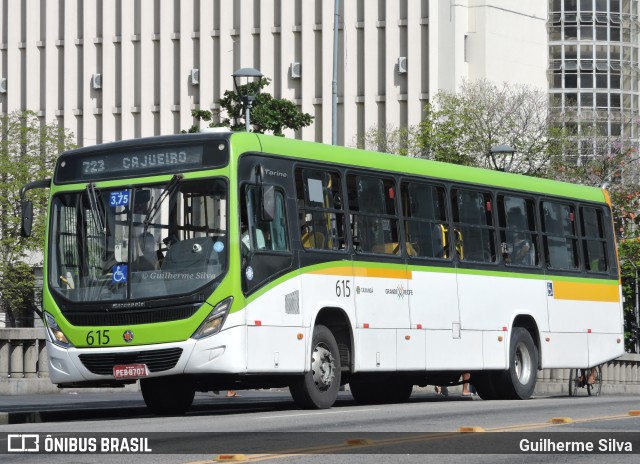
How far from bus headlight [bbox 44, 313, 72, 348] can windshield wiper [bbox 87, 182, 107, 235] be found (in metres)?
1.24

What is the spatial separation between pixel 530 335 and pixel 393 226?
455 centimetres

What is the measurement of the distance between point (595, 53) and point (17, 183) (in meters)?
40.5

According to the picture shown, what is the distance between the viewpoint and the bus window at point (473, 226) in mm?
23953

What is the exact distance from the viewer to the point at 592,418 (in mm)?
18156

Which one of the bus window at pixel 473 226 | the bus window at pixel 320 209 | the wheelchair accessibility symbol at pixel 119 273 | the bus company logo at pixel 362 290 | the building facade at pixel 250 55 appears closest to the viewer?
the wheelchair accessibility symbol at pixel 119 273

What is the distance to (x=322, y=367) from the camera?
67.9ft

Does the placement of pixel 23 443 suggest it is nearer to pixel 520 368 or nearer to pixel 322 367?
pixel 322 367

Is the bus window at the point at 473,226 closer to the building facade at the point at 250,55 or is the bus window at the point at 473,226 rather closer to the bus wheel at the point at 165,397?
the bus wheel at the point at 165,397

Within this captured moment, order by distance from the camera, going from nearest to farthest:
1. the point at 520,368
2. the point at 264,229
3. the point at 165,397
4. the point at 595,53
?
the point at 264,229 → the point at 165,397 → the point at 520,368 → the point at 595,53

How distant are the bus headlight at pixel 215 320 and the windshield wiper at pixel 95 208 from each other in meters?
1.75

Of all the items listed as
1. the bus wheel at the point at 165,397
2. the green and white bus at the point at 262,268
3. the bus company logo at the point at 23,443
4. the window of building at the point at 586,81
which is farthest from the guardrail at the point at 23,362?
the window of building at the point at 586,81

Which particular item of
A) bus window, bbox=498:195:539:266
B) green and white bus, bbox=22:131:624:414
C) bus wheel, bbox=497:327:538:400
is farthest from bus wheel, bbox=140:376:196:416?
bus window, bbox=498:195:539:266

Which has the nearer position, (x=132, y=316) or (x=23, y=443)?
(x=23, y=443)

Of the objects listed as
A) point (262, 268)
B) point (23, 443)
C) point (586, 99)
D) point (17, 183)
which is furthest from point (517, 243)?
point (586, 99)
